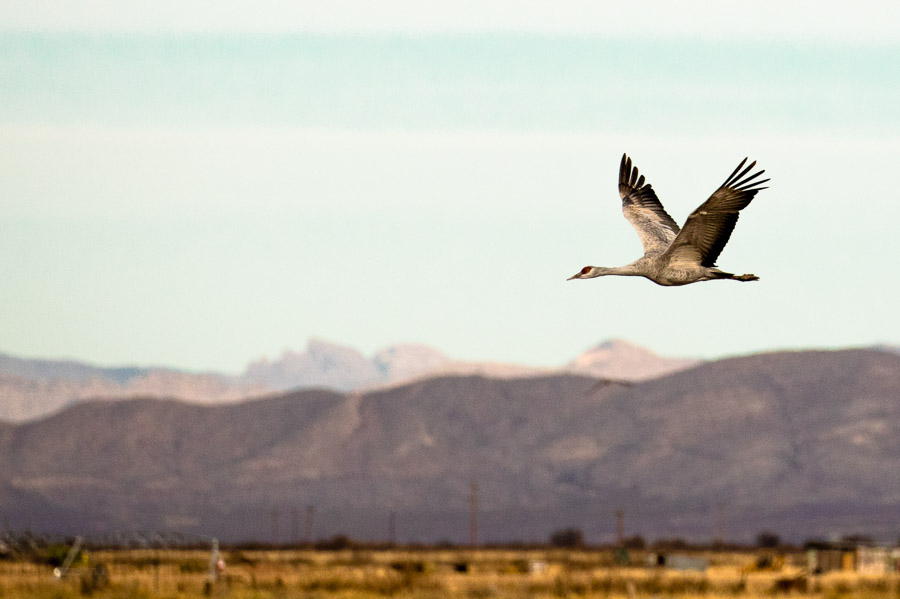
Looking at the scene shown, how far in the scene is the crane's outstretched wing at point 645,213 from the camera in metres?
Result: 20.4

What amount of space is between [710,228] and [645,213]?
3.53 meters

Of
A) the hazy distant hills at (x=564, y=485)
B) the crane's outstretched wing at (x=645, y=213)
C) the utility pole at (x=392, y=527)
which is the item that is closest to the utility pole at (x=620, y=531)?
the hazy distant hills at (x=564, y=485)

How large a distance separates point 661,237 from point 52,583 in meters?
34.5

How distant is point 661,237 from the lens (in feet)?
67.8

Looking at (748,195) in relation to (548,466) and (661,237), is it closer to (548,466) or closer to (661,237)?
(661,237)

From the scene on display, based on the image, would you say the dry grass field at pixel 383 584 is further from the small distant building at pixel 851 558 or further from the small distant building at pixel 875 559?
the small distant building at pixel 875 559

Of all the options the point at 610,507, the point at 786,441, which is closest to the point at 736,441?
the point at 786,441

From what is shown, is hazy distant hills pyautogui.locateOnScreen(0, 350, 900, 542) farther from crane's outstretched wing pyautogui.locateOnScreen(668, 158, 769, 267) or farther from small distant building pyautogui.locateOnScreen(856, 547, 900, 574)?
crane's outstretched wing pyautogui.locateOnScreen(668, 158, 769, 267)

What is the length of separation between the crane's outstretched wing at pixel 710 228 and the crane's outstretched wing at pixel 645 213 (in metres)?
1.01

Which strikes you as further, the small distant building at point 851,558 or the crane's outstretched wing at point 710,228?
the small distant building at point 851,558

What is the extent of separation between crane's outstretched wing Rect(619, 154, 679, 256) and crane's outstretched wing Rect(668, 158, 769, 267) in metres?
1.01

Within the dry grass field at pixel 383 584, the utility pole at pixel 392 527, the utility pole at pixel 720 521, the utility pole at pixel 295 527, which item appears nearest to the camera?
the dry grass field at pixel 383 584

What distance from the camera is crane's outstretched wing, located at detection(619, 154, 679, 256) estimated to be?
66.9 ft

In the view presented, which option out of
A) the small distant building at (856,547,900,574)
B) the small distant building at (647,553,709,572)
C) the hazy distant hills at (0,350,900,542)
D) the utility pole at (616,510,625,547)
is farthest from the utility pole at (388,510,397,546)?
the small distant building at (856,547,900,574)
